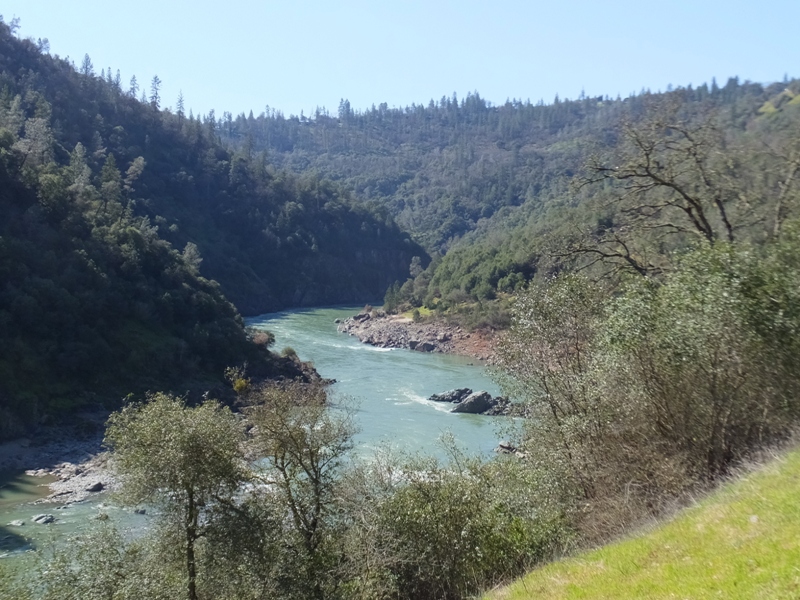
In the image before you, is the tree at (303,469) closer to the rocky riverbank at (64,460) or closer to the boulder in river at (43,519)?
the boulder in river at (43,519)

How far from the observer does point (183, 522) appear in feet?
40.6

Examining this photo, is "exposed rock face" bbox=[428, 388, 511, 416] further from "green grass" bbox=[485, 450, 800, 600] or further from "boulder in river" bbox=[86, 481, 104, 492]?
"green grass" bbox=[485, 450, 800, 600]

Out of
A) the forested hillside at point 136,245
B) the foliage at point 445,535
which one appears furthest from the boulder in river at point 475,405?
the foliage at point 445,535

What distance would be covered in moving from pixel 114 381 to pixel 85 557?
90.6 ft

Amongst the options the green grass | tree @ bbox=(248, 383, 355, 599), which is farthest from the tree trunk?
the green grass

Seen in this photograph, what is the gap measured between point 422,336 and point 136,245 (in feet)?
99.2

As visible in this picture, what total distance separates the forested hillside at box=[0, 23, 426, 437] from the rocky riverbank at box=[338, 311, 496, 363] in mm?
17617

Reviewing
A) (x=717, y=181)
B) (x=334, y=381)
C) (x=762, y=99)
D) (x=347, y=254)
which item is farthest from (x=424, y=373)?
(x=762, y=99)

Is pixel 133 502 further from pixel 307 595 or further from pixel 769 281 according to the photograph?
pixel 769 281

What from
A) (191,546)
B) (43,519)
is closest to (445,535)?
(191,546)

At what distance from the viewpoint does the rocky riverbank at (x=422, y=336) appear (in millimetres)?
62031

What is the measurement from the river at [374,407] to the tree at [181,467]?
14.7 ft

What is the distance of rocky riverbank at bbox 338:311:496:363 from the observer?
204ft

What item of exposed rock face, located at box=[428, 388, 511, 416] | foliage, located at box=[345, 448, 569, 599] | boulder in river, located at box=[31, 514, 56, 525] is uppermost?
foliage, located at box=[345, 448, 569, 599]
